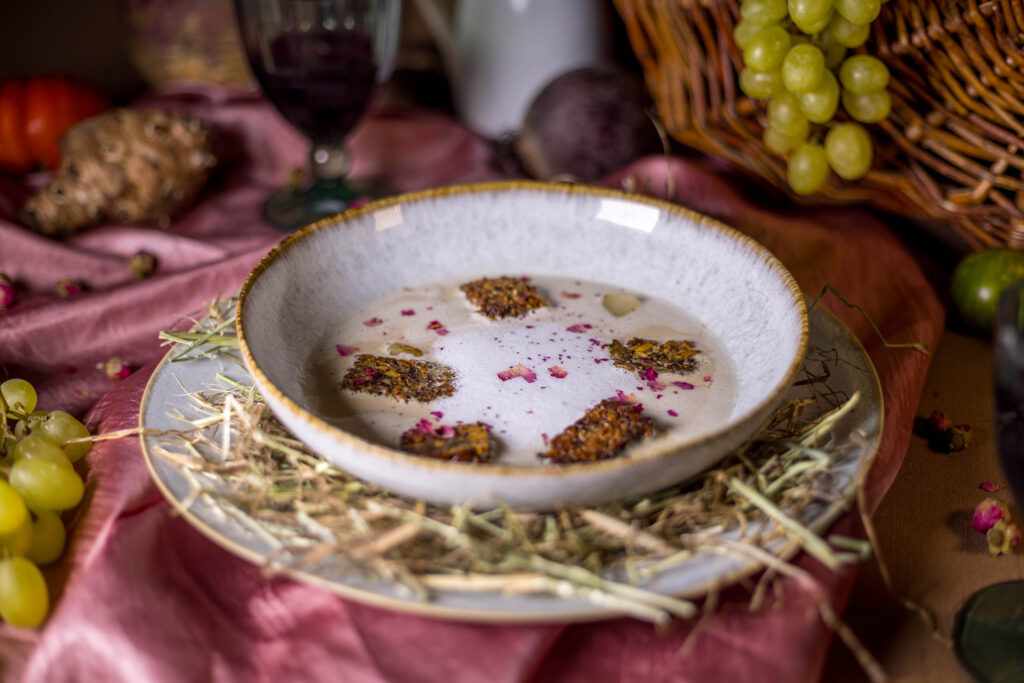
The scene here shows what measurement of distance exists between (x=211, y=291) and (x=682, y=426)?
60cm

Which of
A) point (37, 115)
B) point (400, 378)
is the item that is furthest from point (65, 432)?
point (37, 115)

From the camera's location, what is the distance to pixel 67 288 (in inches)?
41.9

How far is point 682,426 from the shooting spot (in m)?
0.72

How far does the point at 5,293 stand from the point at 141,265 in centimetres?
16

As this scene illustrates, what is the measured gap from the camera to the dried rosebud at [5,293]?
3.37 feet

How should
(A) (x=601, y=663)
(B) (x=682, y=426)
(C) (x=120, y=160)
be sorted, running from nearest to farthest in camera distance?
1. (A) (x=601, y=663)
2. (B) (x=682, y=426)
3. (C) (x=120, y=160)

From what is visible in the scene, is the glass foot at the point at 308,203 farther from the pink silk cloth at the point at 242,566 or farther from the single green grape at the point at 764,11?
the single green grape at the point at 764,11

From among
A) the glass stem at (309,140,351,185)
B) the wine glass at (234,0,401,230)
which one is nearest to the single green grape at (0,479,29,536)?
the wine glass at (234,0,401,230)

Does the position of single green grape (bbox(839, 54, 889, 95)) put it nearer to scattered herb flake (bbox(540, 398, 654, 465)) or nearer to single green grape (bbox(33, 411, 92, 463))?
scattered herb flake (bbox(540, 398, 654, 465))

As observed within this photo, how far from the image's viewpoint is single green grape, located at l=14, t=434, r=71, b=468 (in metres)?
0.69

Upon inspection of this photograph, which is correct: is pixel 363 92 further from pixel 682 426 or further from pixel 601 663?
pixel 601 663

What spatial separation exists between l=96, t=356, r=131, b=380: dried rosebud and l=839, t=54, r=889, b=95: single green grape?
884 millimetres

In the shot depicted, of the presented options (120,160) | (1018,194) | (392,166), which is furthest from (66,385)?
(1018,194)

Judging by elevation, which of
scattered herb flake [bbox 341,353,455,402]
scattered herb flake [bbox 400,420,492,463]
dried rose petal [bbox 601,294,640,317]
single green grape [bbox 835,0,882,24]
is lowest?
scattered herb flake [bbox 341,353,455,402]
